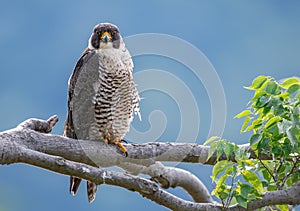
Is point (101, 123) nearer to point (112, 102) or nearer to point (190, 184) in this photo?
point (112, 102)

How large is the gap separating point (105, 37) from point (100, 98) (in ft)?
1.65

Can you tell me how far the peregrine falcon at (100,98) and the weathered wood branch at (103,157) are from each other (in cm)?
36

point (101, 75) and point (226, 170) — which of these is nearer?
point (226, 170)

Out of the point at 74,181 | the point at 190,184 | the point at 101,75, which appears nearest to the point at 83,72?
the point at 101,75

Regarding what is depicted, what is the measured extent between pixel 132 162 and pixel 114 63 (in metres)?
0.83

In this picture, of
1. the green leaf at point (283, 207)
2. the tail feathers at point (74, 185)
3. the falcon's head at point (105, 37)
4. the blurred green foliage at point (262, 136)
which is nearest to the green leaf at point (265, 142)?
the blurred green foliage at point (262, 136)

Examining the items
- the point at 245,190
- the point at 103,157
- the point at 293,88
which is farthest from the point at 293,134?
the point at 103,157

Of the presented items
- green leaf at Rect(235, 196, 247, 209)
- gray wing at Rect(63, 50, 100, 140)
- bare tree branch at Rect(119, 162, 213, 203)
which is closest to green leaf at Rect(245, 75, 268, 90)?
green leaf at Rect(235, 196, 247, 209)

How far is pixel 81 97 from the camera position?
3.38m

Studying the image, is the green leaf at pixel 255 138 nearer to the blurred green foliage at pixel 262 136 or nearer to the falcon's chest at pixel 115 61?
the blurred green foliage at pixel 262 136

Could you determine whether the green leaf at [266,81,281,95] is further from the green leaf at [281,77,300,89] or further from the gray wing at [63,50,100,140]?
the gray wing at [63,50,100,140]

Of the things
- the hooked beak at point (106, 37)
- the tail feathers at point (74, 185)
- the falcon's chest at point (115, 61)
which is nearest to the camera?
the tail feathers at point (74, 185)

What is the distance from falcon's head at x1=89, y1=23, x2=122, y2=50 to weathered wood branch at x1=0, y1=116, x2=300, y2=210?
87 centimetres

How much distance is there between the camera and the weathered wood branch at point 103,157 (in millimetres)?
2230
